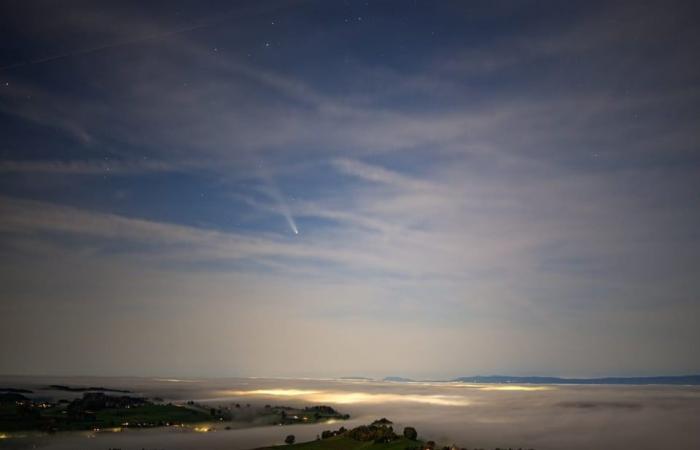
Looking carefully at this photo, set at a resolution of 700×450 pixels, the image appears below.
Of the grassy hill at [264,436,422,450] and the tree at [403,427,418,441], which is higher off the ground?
the grassy hill at [264,436,422,450]

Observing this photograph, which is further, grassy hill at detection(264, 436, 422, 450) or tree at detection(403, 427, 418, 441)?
tree at detection(403, 427, 418, 441)

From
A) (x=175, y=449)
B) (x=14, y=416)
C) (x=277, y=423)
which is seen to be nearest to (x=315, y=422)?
(x=277, y=423)

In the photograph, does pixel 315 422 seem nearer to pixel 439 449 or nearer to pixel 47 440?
pixel 439 449

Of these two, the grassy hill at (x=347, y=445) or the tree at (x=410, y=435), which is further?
the tree at (x=410, y=435)

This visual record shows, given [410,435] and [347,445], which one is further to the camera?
[410,435]

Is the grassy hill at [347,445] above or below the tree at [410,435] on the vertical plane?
above

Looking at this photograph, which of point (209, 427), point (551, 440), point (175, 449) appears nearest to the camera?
point (175, 449)

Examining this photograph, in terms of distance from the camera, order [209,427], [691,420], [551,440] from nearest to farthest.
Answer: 1. [551,440]
2. [209,427]
3. [691,420]

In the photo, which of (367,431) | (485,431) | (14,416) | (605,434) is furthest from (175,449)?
(605,434)

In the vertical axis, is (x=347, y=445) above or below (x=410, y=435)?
above

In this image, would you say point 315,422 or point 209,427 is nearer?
point 209,427
